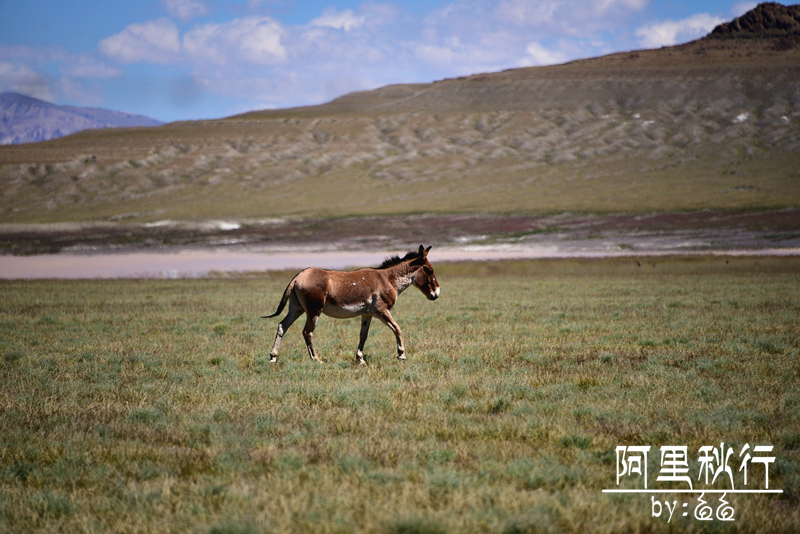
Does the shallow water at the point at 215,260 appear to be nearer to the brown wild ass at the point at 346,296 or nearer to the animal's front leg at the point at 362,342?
the brown wild ass at the point at 346,296

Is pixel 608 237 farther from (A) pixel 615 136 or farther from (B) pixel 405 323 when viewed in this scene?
(A) pixel 615 136

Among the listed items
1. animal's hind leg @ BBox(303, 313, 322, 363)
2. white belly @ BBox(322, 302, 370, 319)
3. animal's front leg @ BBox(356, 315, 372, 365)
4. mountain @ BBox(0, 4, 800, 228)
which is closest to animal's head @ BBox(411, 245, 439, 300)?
animal's front leg @ BBox(356, 315, 372, 365)

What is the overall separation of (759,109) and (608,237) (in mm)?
120837

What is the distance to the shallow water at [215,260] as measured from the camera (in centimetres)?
4462

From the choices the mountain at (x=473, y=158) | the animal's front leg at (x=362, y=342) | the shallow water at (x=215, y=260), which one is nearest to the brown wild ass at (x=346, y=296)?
the animal's front leg at (x=362, y=342)

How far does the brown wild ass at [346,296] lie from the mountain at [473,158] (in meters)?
82.3

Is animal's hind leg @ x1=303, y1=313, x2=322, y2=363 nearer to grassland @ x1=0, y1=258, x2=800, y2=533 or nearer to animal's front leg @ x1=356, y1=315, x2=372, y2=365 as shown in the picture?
grassland @ x1=0, y1=258, x2=800, y2=533

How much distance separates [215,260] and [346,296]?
148ft

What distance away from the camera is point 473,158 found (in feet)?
486

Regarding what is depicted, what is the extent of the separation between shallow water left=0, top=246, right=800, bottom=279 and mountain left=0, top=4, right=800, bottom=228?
37768 millimetres

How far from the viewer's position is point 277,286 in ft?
114

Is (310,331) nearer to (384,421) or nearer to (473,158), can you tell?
(384,421)

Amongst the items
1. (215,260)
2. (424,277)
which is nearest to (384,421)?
(424,277)

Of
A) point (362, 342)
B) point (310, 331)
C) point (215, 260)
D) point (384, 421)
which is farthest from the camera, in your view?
point (215, 260)
